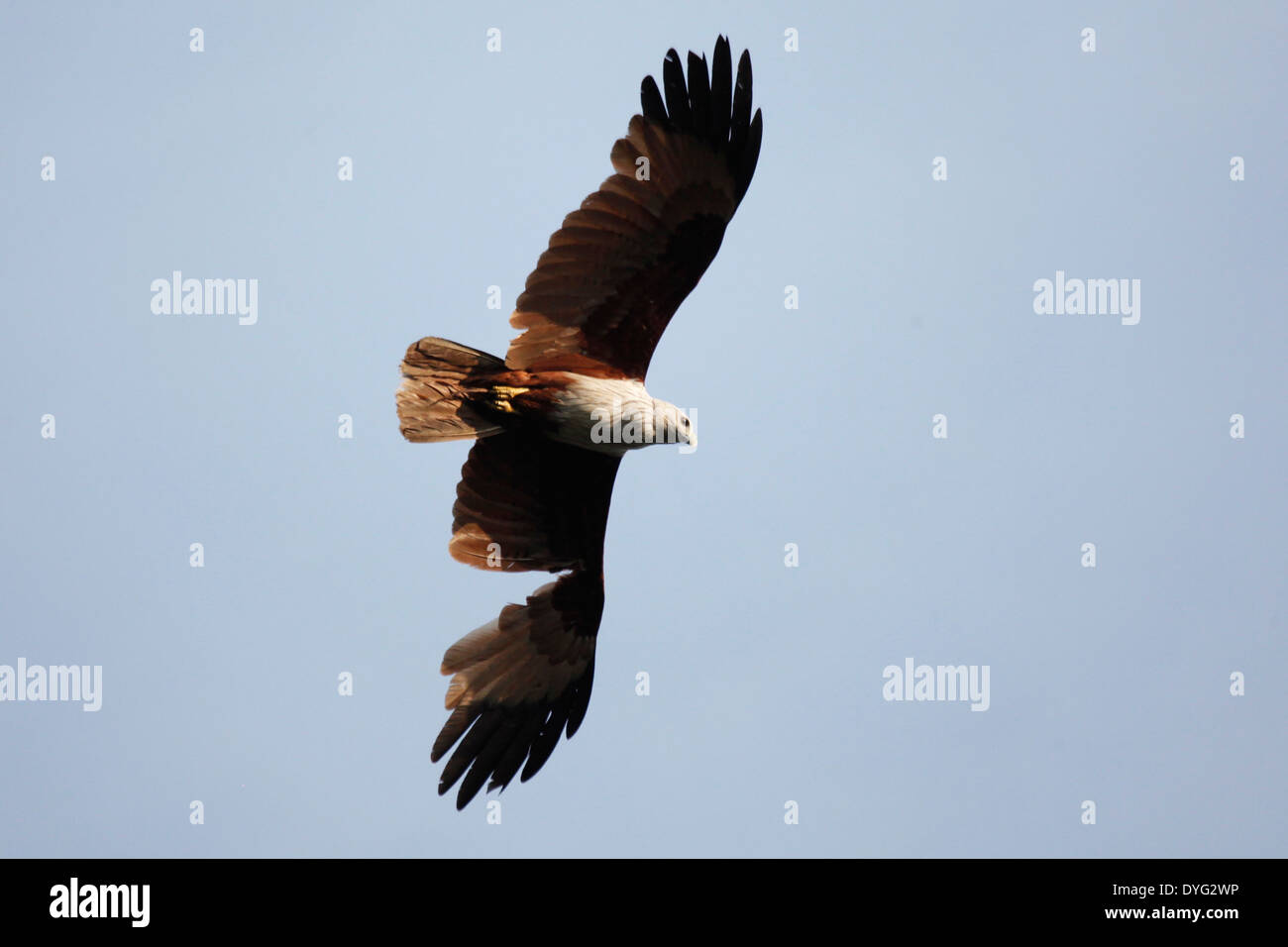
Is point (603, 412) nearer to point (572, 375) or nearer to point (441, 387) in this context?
point (572, 375)

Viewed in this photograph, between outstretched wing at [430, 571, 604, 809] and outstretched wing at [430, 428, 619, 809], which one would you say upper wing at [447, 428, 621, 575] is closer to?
outstretched wing at [430, 428, 619, 809]

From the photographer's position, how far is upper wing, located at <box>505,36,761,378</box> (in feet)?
30.7

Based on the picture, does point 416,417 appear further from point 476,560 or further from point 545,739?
point 545,739

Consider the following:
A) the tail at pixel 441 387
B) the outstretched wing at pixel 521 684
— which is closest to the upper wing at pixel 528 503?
the outstretched wing at pixel 521 684

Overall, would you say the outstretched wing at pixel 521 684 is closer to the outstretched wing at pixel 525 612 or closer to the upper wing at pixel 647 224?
the outstretched wing at pixel 525 612

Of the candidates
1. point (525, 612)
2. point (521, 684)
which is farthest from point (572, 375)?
point (521, 684)

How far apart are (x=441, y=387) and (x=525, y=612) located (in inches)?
71.4

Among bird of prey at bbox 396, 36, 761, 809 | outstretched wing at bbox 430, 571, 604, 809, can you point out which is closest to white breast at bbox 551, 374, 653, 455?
bird of prey at bbox 396, 36, 761, 809

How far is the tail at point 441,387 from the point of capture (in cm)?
912

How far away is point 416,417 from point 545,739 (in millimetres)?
2467

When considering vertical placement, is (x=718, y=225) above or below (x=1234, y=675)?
above

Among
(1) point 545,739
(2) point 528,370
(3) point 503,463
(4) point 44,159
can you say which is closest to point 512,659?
(1) point 545,739
